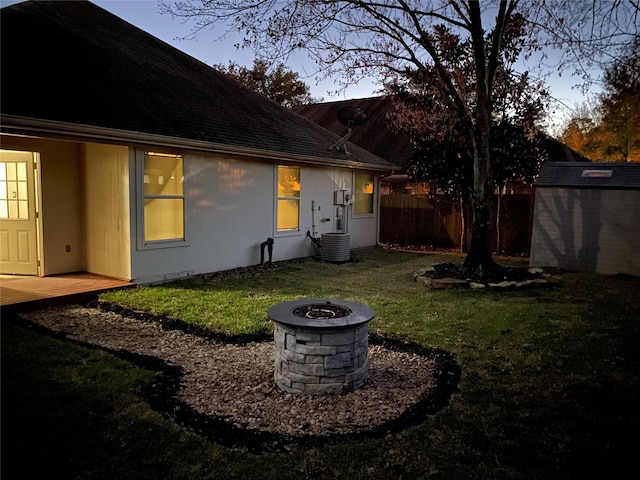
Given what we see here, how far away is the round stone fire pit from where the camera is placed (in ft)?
12.3

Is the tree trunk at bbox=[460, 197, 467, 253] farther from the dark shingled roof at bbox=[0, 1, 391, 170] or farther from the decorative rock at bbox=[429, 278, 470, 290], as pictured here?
the decorative rock at bbox=[429, 278, 470, 290]

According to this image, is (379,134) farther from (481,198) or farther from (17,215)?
(17,215)

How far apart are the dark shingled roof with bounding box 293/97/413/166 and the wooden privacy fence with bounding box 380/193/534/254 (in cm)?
276

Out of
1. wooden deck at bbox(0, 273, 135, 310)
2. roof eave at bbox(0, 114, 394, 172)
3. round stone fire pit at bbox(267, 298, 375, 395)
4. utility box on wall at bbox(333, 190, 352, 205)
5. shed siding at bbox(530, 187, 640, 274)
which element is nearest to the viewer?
round stone fire pit at bbox(267, 298, 375, 395)

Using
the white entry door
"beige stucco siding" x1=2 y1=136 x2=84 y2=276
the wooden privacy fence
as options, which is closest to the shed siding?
the wooden privacy fence

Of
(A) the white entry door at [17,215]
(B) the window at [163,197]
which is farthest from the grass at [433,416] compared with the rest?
(A) the white entry door at [17,215]

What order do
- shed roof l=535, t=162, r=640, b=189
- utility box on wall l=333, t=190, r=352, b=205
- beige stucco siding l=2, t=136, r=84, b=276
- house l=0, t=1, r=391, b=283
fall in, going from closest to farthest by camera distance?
house l=0, t=1, r=391, b=283, beige stucco siding l=2, t=136, r=84, b=276, shed roof l=535, t=162, r=640, b=189, utility box on wall l=333, t=190, r=352, b=205

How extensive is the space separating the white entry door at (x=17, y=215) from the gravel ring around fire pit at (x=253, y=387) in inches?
92.6

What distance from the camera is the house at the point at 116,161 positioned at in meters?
6.82

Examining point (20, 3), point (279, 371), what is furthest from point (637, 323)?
point (20, 3)

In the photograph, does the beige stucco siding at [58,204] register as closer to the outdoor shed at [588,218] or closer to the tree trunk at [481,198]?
the tree trunk at [481,198]

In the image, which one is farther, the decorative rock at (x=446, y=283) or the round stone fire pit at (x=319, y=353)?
the decorative rock at (x=446, y=283)

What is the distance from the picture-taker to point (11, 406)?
328 centimetres

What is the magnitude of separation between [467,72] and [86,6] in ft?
30.3
